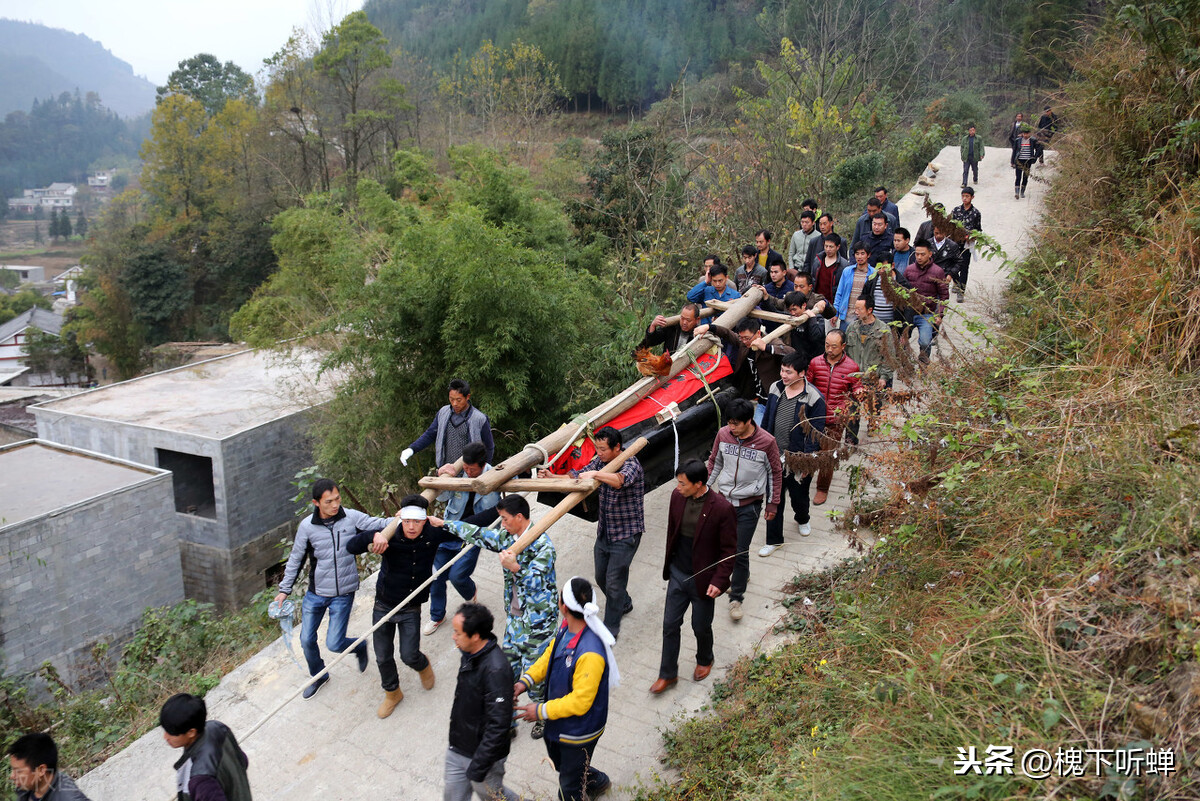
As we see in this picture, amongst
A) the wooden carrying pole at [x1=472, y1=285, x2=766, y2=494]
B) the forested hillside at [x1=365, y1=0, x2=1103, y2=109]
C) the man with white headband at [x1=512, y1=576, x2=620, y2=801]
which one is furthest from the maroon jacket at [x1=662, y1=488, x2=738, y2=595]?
the forested hillside at [x1=365, y1=0, x2=1103, y2=109]

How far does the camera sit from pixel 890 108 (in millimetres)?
19906

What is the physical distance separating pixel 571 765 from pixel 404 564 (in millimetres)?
1671

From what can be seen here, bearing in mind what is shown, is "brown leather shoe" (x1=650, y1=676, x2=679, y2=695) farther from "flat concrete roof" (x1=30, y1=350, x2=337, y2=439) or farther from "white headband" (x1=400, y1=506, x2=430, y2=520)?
"flat concrete roof" (x1=30, y1=350, x2=337, y2=439)

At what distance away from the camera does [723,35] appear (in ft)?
124

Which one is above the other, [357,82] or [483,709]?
[357,82]

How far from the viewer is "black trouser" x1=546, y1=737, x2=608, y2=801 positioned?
3.90 m

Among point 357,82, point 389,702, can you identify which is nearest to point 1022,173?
point 389,702

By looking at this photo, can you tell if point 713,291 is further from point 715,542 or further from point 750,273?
point 715,542

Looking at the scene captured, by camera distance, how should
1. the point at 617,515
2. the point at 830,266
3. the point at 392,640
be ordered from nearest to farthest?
the point at 392,640
the point at 617,515
the point at 830,266

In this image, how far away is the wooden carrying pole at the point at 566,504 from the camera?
14.5 feet

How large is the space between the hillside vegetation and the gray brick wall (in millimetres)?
11397

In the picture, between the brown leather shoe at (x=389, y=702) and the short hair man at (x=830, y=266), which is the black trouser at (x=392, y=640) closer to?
the brown leather shoe at (x=389, y=702)

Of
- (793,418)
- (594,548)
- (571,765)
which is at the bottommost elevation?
(571,765)

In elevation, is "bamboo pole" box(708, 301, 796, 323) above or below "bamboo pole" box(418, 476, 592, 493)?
above
